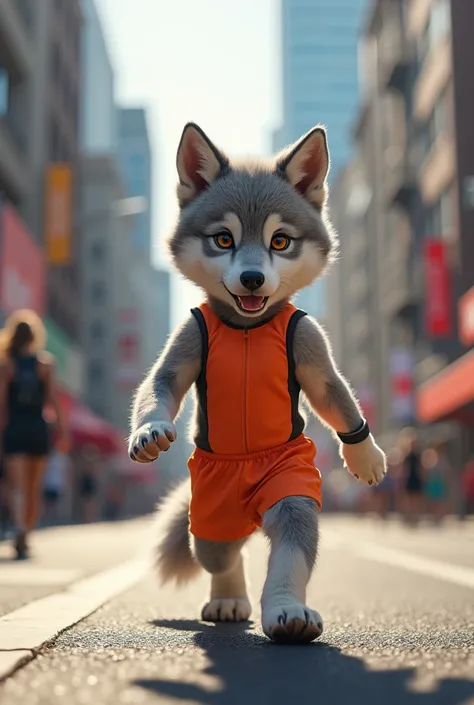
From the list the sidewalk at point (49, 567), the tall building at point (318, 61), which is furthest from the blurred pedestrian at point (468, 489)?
the tall building at point (318, 61)

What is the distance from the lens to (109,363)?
259ft

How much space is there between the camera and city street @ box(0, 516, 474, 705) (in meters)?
2.17

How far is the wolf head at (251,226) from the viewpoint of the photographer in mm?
3480

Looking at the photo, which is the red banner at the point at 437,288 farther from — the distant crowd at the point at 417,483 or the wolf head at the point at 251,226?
the wolf head at the point at 251,226

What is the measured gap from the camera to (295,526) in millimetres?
3229

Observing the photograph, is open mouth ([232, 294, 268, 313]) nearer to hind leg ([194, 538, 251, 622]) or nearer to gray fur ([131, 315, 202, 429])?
gray fur ([131, 315, 202, 429])

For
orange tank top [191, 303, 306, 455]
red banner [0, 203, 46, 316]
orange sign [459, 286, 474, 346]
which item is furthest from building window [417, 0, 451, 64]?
orange tank top [191, 303, 306, 455]

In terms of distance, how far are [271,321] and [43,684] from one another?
5.61ft

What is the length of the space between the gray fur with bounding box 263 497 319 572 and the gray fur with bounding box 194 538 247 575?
34 centimetres

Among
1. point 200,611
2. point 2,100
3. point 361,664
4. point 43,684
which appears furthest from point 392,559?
point 2,100

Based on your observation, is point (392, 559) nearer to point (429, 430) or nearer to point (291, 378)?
point (291, 378)

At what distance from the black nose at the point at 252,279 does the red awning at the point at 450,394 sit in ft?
66.4

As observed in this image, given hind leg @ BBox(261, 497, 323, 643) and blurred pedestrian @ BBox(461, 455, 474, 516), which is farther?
blurred pedestrian @ BBox(461, 455, 474, 516)

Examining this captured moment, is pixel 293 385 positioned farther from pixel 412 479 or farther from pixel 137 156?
pixel 137 156
